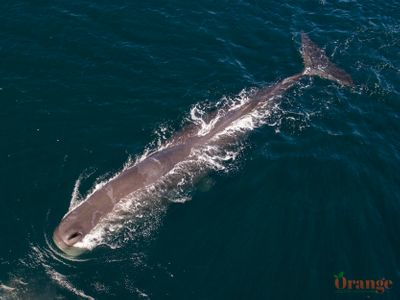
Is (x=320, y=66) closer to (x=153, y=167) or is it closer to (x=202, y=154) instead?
(x=202, y=154)

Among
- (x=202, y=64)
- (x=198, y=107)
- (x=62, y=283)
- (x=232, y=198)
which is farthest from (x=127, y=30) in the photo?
(x=62, y=283)

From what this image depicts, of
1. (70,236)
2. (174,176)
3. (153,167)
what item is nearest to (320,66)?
(174,176)

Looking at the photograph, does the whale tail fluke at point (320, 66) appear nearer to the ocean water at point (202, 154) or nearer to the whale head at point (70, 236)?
the ocean water at point (202, 154)

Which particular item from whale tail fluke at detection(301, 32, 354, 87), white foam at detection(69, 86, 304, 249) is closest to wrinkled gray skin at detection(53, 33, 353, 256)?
whale tail fluke at detection(301, 32, 354, 87)

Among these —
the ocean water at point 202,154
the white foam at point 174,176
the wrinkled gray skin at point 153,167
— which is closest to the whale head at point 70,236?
the wrinkled gray skin at point 153,167

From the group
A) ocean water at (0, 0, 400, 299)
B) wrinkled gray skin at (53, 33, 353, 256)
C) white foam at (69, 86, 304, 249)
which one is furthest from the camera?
white foam at (69, 86, 304, 249)

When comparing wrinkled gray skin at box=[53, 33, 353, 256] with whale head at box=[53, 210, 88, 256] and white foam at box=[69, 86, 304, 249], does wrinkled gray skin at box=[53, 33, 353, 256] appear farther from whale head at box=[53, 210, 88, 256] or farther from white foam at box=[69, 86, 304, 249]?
white foam at box=[69, 86, 304, 249]
